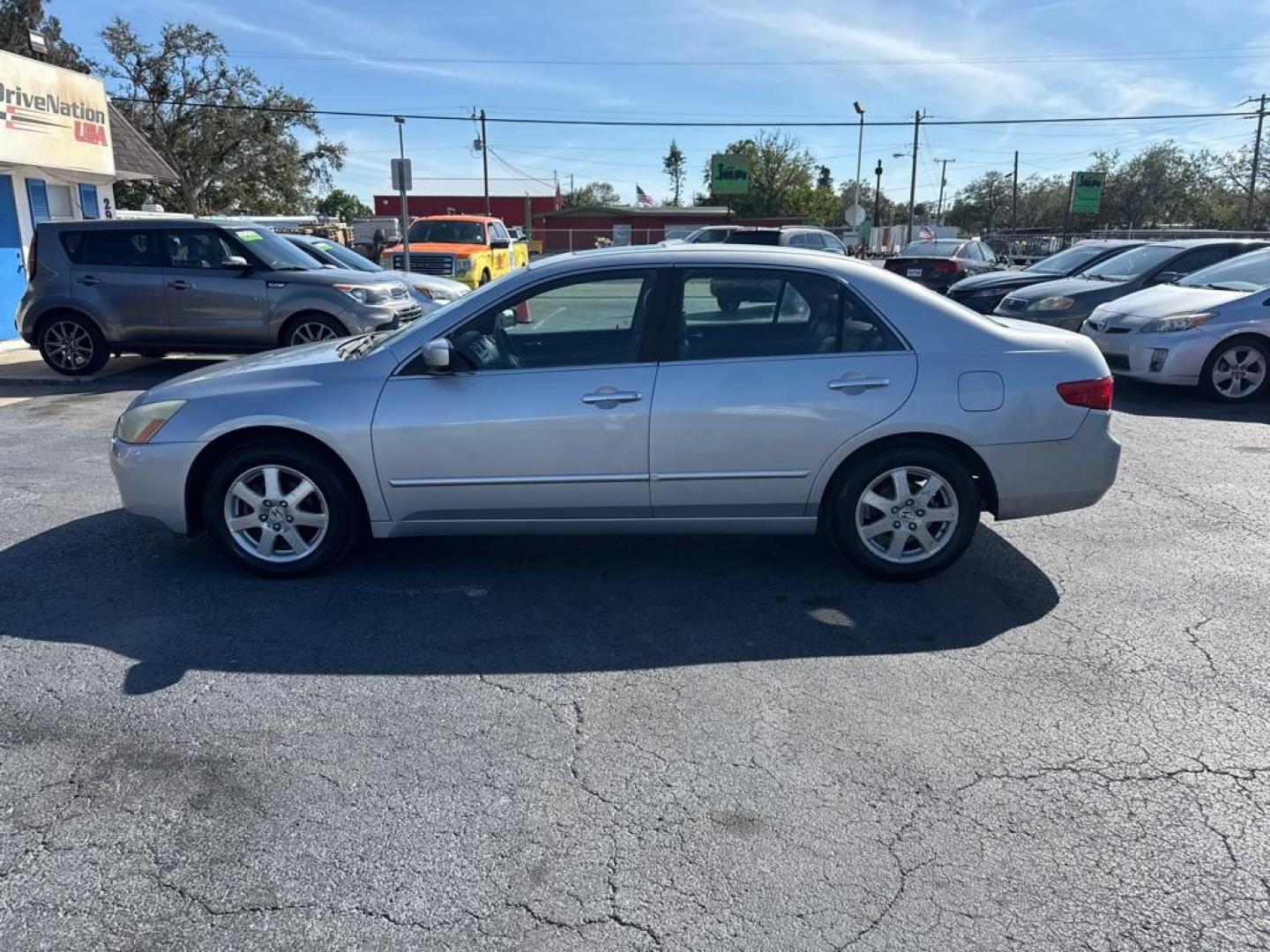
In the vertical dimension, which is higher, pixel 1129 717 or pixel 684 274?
pixel 684 274

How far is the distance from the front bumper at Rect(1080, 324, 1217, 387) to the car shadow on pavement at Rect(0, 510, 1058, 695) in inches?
200

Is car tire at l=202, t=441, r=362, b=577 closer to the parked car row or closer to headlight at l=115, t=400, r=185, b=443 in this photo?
headlight at l=115, t=400, r=185, b=443

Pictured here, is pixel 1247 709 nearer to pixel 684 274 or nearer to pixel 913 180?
pixel 684 274

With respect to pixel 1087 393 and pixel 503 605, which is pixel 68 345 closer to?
pixel 503 605

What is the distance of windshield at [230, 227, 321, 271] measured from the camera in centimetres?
1077

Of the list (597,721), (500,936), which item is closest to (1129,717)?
(597,721)

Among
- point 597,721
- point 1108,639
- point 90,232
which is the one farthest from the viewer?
point 90,232

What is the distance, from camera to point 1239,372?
9.17 metres

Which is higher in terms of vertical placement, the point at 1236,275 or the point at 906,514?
the point at 1236,275

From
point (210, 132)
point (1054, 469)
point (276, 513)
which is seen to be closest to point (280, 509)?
point (276, 513)

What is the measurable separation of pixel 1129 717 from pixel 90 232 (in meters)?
11.4

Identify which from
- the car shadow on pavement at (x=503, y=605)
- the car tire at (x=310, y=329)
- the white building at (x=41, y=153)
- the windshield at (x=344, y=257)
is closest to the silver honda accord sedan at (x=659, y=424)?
the car shadow on pavement at (x=503, y=605)

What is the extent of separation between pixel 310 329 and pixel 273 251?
1.12m

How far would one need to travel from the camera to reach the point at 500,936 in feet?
7.95
